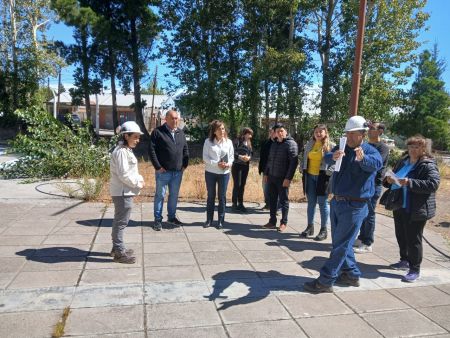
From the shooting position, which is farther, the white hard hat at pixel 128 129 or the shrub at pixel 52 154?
the shrub at pixel 52 154

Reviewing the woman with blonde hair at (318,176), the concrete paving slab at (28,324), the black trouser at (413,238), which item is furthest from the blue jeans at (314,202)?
the concrete paving slab at (28,324)

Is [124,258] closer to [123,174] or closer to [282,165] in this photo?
[123,174]

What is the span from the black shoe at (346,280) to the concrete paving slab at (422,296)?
14.2 inches

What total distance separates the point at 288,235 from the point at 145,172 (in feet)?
19.9

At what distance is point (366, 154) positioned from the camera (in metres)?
3.96

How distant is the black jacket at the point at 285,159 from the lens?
639cm

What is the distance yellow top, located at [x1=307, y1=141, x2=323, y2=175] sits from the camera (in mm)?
6133

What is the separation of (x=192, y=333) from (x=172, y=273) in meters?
1.33

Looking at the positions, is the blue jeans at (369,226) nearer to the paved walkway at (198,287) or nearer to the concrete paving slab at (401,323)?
the paved walkway at (198,287)

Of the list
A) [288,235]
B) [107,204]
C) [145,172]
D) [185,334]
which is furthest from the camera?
[145,172]

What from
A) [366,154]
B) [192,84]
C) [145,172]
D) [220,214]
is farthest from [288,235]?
[192,84]

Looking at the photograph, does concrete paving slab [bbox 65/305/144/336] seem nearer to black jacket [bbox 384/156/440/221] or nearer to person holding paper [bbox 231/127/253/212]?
black jacket [bbox 384/156/440/221]

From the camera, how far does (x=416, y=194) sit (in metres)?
4.58

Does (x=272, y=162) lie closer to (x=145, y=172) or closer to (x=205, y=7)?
(x=145, y=172)
